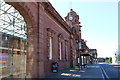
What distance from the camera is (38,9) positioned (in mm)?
13852

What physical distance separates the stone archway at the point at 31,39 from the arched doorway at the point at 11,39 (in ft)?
7.08

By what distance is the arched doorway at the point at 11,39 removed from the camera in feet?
51.4

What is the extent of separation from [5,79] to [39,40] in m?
3.93

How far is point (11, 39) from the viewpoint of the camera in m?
17.6

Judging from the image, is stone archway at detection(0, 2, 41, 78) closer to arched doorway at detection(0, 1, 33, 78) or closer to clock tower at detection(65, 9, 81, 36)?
arched doorway at detection(0, 1, 33, 78)

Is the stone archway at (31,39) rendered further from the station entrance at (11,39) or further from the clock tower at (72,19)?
the clock tower at (72,19)

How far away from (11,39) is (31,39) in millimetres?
5372

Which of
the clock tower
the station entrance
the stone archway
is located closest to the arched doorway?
the station entrance

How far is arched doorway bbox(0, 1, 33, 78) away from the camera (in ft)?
51.4

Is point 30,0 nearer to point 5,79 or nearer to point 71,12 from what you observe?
point 5,79

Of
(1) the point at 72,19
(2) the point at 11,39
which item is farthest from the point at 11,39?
(1) the point at 72,19

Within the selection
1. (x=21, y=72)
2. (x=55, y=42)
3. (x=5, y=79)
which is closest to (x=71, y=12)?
(x=55, y=42)

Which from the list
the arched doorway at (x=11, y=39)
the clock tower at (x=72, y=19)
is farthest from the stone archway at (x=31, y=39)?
the clock tower at (x=72, y=19)

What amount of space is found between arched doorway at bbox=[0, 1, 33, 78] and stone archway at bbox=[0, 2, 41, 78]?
216 cm
